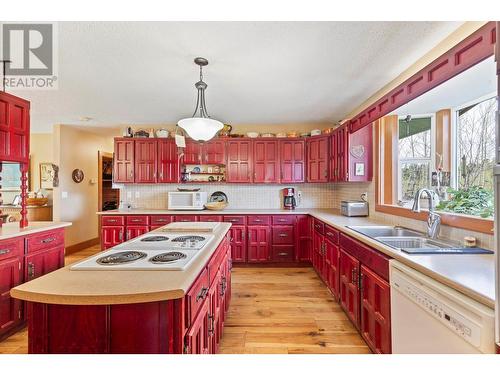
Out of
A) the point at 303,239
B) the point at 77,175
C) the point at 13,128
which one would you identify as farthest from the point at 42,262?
the point at 303,239

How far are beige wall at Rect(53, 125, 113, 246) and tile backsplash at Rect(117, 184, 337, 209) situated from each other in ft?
3.70

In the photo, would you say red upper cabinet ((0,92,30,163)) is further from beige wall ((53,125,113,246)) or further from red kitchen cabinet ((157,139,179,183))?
beige wall ((53,125,113,246))

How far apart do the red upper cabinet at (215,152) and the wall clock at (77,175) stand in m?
2.82

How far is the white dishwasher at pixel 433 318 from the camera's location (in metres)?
0.90

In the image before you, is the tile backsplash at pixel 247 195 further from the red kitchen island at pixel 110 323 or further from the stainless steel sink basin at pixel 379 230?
the red kitchen island at pixel 110 323

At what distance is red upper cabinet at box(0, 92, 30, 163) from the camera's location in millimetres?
2169

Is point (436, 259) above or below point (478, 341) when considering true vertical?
above

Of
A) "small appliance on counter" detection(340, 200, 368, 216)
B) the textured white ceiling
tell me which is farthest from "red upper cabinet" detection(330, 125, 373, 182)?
the textured white ceiling

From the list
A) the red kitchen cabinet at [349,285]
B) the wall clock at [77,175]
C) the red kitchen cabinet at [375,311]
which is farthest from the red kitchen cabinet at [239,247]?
the wall clock at [77,175]

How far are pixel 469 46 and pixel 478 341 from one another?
1.47 meters

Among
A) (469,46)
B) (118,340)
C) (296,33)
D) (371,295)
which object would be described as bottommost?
(371,295)

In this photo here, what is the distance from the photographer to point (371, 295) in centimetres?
179

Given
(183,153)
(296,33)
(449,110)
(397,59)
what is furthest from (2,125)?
(449,110)

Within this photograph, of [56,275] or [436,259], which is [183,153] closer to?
[56,275]
